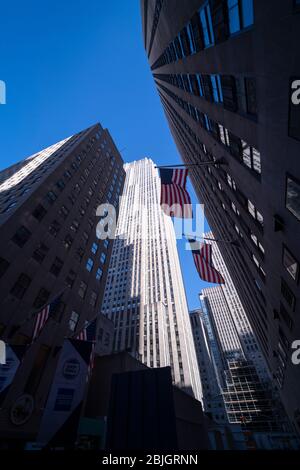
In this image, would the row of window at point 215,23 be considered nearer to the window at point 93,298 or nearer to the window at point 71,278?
the window at point 71,278

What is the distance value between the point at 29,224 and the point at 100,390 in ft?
64.4

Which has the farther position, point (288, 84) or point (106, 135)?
point (106, 135)

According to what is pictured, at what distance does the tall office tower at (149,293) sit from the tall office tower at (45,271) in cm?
5662

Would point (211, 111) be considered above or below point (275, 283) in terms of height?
above

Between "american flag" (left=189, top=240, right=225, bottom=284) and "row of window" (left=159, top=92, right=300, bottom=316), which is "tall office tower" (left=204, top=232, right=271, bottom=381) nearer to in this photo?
"american flag" (left=189, top=240, right=225, bottom=284)

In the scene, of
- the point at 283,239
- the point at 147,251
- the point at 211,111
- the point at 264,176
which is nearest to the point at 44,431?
Result: the point at 283,239

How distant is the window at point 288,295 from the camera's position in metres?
14.9

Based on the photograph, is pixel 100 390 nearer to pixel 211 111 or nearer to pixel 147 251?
pixel 211 111

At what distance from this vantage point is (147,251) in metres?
125

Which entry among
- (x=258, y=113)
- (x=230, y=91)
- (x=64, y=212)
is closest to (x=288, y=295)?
(x=258, y=113)

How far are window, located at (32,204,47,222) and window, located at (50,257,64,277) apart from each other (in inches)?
209

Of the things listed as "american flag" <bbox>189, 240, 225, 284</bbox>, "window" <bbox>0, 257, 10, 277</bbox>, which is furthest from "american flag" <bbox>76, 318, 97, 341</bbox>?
"window" <bbox>0, 257, 10, 277</bbox>

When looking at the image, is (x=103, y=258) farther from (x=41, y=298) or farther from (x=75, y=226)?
(x=41, y=298)

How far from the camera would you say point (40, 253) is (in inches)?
998
